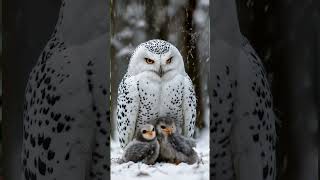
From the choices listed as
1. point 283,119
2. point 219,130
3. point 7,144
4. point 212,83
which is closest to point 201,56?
point 212,83

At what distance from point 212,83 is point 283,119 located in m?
0.25

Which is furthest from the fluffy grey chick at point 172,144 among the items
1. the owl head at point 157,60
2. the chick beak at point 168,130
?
the owl head at point 157,60

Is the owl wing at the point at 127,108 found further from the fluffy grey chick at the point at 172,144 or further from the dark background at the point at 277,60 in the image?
the dark background at the point at 277,60

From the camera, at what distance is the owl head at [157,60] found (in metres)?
1.03

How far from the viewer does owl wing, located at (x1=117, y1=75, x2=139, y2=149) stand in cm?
105

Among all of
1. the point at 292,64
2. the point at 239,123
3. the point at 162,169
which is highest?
the point at 292,64

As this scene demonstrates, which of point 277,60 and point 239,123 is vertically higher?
point 277,60

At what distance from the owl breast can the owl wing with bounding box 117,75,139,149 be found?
1 cm

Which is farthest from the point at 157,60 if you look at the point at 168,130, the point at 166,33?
the point at 168,130

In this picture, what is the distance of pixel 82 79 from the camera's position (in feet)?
3.22

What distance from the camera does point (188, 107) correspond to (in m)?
1.07

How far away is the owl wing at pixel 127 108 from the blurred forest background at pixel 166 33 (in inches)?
0.6

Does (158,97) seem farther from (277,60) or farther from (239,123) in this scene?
(277,60)

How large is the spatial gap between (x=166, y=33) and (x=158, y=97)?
0.55ft
